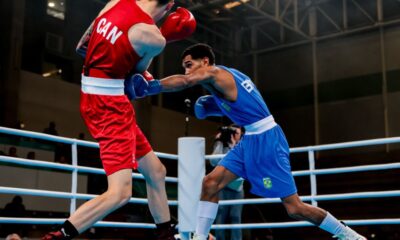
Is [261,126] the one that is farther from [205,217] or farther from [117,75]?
[117,75]

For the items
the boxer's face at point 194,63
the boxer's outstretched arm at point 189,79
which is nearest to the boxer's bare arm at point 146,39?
the boxer's outstretched arm at point 189,79

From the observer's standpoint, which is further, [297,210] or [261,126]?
[261,126]

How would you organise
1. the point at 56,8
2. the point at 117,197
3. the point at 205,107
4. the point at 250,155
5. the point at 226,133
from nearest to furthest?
the point at 117,197 → the point at 250,155 → the point at 205,107 → the point at 226,133 → the point at 56,8

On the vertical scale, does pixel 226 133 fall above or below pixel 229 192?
above

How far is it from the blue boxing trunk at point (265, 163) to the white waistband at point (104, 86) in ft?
3.06

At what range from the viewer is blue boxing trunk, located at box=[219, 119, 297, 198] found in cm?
271

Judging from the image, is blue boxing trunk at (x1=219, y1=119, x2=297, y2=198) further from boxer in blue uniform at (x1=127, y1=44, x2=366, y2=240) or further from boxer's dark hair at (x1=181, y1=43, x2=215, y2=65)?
boxer's dark hair at (x1=181, y1=43, x2=215, y2=65)

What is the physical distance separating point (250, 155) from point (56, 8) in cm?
838

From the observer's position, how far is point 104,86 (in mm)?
2135

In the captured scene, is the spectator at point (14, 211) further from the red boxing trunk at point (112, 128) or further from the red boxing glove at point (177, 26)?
the red boxing glove at point (177, 26)

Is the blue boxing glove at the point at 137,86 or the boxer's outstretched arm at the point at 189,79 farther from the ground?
the boxer's outstretched arm at the point at 189,79

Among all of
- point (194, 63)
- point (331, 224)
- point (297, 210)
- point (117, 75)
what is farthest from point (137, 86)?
point (331, 224)

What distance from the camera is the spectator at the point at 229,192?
4.16 metres

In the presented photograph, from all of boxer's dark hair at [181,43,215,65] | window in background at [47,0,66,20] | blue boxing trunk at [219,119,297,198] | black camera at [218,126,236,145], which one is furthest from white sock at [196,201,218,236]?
window in background at [47,0,66,20]
